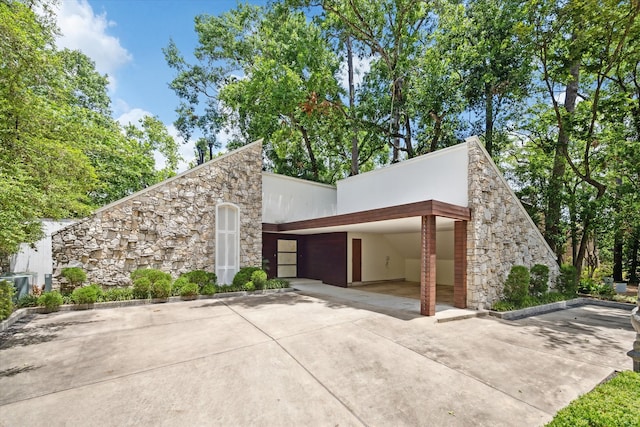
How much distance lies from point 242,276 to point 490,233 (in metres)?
8.53

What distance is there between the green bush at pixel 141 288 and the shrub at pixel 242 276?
2803 millimetres

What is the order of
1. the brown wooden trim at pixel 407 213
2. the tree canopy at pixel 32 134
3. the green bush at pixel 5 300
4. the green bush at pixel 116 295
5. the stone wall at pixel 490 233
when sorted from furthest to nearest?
the green bush at pixel 116 295 < the stone wall at pixel 490 233 < the brown wooden trim at pixel 407 213 < the green bush at pixel 5 300 < the tree canopy at pixel 32 134

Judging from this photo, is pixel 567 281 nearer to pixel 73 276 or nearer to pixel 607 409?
pixel 607 409

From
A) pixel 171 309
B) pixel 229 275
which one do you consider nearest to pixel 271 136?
pixel 229 275

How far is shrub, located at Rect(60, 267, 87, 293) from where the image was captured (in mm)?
7922

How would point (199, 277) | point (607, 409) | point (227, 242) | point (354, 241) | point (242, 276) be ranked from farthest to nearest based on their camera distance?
point (354, 241) < point (227, 242) < point (242, 276) < point (199, 277) < point (607, 409)

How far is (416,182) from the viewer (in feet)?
31.8

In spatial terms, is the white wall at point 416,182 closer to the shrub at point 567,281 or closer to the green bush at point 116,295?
the shrub at point 567,281

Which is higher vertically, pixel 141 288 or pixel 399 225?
pixel 399 225

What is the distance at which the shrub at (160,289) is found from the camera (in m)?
8.46

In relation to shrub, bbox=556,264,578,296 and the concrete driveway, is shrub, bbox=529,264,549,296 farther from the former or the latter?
the concrete driveway

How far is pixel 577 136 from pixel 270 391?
1454 centimetres

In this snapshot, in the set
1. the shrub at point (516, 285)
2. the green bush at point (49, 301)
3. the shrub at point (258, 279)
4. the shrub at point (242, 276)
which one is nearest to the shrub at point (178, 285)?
the shrub at point (242, 276)

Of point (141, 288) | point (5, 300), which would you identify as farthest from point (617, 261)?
point (5, 300)
